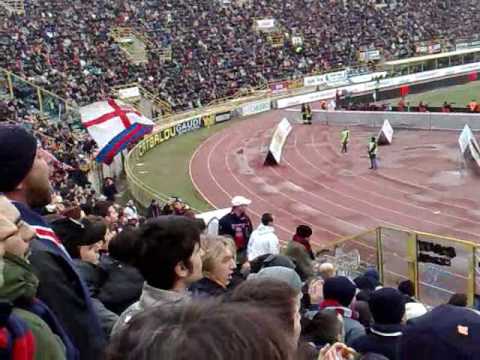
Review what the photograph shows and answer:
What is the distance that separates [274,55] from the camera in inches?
1967

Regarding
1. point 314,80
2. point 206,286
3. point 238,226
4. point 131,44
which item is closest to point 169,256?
point 206,286

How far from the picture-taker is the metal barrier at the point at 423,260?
9.45 meters

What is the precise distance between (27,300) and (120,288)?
198 cm

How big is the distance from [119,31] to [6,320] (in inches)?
1749

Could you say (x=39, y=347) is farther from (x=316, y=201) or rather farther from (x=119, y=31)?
(x=119, y=31)

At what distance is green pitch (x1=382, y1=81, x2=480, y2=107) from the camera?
3888 cm

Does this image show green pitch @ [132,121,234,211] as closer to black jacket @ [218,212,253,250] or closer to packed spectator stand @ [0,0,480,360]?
packed spectator stand @ [0,0,480,360]

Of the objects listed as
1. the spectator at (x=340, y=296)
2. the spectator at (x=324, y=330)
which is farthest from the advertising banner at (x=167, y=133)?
the spectator at (x=324, y=330)

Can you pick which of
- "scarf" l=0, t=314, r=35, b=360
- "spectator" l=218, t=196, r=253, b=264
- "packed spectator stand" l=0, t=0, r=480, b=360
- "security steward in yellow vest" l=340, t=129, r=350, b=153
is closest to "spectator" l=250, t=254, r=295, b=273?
"packed spectator stand" l=0, t=0, r=480, b=360

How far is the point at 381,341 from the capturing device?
425cm

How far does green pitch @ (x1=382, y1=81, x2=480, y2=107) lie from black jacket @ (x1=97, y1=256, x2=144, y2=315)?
34.9 m

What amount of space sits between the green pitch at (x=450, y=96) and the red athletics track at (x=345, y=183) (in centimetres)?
857

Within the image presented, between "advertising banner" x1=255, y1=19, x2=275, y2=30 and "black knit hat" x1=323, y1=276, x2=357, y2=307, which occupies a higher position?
"black knit hat" x1=323, y1=276, x2=357, y2=307

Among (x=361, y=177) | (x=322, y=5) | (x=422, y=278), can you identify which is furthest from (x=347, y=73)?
(x=422, y=278)
